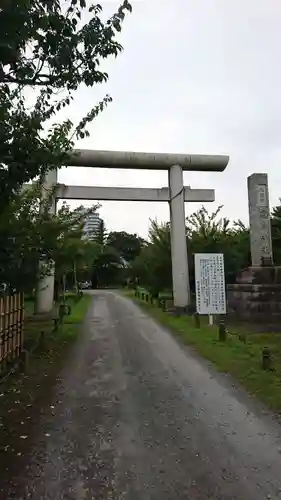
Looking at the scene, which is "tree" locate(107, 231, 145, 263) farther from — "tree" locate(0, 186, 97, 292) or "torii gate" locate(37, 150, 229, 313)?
"tree" locate(0, 186, 97, 292)

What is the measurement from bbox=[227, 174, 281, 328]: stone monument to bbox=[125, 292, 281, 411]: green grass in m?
2.22

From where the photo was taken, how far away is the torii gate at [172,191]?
18.3 metres

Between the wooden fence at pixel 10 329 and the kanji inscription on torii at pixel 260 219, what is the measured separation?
32.3 ft

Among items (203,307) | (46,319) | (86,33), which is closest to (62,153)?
(86,33)

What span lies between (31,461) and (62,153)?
15.1ft

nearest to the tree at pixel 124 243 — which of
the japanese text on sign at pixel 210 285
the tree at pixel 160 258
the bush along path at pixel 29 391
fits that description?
the tree at pixel 160 258

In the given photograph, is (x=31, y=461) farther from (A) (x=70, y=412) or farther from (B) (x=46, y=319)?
(B) (x=46, y=319)

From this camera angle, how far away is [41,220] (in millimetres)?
10500

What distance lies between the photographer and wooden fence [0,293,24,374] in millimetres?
7512

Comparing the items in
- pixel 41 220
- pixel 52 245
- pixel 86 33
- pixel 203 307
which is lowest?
pixel 203 307

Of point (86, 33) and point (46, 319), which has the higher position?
point (86, 33)

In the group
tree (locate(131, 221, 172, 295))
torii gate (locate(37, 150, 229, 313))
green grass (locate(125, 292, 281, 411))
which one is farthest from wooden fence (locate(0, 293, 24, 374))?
tree (locate(131, 221, 172, 295))

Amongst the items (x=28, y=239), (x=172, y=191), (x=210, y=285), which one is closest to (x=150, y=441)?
(x=28, y=239)

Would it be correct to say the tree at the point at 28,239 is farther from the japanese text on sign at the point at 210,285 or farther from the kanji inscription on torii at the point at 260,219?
the kanji inscription on torii at the point at 260,219
